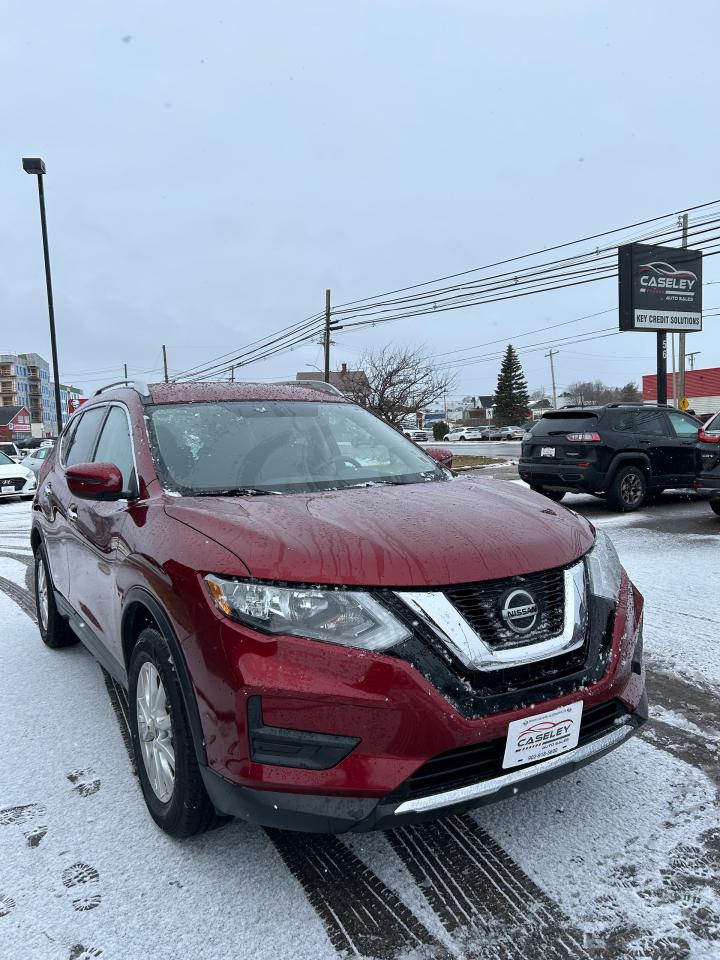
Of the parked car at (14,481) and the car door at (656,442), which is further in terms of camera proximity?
the parked car at (14,481)

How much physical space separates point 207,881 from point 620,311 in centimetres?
2234

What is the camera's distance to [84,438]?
412cm

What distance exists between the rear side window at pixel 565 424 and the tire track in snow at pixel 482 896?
28.6 feet

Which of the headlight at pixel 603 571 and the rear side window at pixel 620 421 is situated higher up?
the rear side window at pixel 620 421

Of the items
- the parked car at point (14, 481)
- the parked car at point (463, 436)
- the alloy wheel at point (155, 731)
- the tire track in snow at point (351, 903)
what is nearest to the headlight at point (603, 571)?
the tire track in snow at point (351, 903)

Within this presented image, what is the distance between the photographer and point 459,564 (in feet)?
6.80

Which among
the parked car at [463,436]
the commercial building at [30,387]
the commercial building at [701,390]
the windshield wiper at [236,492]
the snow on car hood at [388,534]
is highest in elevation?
the commercial building at [30,387]

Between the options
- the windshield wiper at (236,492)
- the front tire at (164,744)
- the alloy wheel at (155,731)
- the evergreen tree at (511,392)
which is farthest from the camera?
the evergreen tree at (511,392)

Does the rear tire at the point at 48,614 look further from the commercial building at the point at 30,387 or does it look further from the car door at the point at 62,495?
the commercial building at the point at 30,387

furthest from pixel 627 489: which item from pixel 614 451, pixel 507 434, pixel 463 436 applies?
pixel 463 436

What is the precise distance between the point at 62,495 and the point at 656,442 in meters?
9.22

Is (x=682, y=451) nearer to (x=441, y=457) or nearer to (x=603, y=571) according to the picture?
(x=441, y=457)

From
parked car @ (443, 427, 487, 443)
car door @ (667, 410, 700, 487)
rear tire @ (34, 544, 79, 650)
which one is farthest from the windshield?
parked car @ (443, 427, 487, 443)

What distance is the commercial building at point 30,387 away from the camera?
12125 centimetres
